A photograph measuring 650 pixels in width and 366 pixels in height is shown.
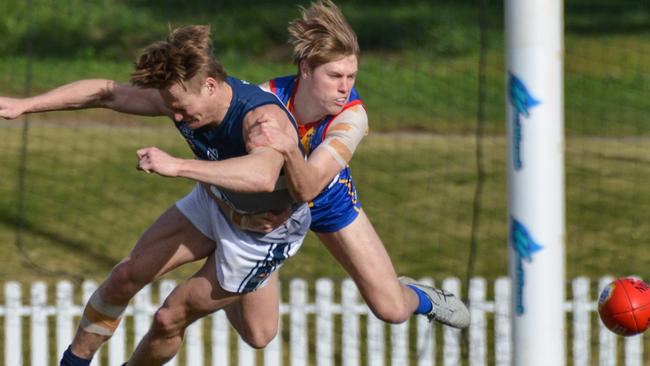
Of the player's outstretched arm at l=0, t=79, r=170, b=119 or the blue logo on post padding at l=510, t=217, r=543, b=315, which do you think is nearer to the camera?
the blue logo on post padding at l=510, t=217, r=543, b=315

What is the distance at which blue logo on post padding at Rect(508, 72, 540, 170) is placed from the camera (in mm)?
3041

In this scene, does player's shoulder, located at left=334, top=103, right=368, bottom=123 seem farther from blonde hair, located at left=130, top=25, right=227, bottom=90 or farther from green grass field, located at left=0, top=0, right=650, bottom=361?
green grass field, located at left=0, top=0, right=650, bottom=361

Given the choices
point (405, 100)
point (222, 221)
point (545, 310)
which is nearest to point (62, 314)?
point (222, 221)

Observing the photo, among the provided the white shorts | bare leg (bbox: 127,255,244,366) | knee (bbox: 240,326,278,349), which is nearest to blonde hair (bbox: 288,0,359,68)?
the white shorts

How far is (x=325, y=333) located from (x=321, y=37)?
3415 millimetres

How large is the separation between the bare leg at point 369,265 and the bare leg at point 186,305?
528 millimetres

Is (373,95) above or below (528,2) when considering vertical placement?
above

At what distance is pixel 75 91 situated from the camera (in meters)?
4.89

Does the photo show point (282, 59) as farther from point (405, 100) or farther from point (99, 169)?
point (99, 169)

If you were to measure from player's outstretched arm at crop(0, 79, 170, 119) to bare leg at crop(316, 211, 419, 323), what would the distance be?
103 centimetres

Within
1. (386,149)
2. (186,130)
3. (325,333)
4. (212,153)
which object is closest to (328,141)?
(212,153)

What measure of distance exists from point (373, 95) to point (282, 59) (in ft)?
10.1

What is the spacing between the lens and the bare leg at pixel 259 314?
528cm

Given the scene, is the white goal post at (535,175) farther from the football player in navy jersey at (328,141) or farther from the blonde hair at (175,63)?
the blonde hair at (175,63)
